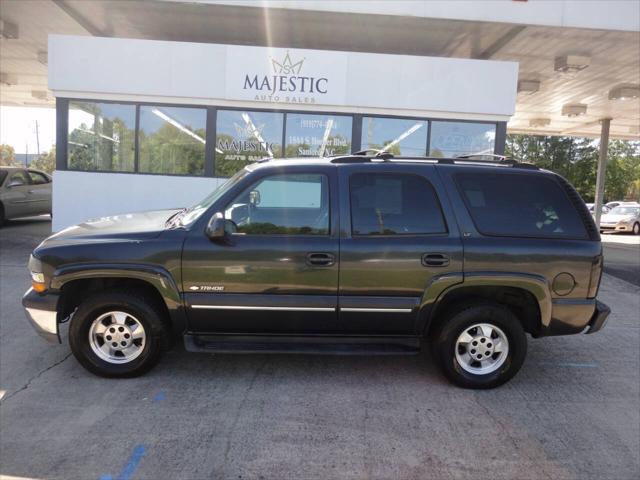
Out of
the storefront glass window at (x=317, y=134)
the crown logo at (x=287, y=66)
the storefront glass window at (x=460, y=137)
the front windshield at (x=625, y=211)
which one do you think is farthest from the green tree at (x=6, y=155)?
the front windshield at (x=625, y=211)

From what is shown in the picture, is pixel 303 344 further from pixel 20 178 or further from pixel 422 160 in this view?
pixel 20 178

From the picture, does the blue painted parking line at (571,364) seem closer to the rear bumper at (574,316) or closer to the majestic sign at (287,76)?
the rear bumper at (574,316)

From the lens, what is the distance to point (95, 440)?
3.24m

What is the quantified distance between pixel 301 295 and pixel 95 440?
171cm

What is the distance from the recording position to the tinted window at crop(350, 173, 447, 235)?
404 cm

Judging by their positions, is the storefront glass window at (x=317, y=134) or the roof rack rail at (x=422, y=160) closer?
the roof rack rail at (x=422, y=160)

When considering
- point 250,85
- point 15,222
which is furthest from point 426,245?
point 15,222

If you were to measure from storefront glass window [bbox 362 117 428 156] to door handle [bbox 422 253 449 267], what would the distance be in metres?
7.06

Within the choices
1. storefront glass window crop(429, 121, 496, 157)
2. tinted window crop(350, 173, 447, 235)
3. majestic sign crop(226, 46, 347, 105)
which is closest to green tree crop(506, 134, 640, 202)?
storefront glass window crop(429, 121, 496, 157)

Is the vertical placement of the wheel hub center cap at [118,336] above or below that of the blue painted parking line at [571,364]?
above

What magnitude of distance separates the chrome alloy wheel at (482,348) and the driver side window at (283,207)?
146cm

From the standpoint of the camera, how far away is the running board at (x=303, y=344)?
3.99 m

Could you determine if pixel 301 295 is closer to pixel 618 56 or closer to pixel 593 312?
pixel 593 312

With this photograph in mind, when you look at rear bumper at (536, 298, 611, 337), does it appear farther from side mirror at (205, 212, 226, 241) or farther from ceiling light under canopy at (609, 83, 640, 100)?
ceiling light under canopy at (609, 83, 640, 100)
